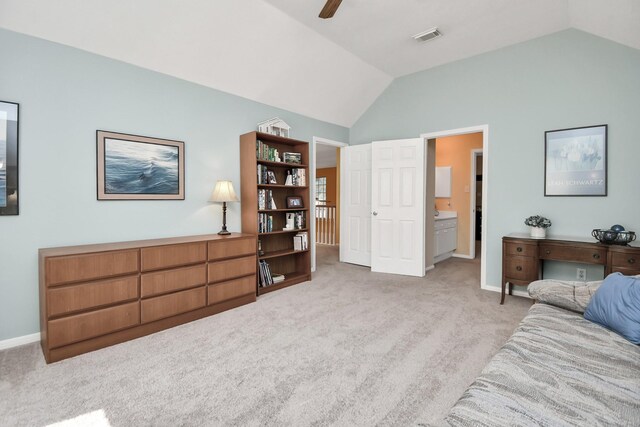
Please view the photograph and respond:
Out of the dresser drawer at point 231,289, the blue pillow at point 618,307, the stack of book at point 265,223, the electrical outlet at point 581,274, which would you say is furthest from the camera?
the stack of book at point 265,223

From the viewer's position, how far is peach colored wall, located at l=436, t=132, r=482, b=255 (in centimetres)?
618

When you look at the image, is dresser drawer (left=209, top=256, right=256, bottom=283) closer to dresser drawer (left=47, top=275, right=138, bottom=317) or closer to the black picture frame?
dresser drawer (left=47, top=275, right=138, bottom=317)

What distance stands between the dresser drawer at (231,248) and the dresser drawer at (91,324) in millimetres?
796

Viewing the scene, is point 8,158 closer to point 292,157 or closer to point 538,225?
point 292,157

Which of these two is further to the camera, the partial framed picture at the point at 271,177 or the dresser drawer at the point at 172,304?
the partial framed picture at the point at 271,177

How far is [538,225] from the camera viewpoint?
3.44 metres

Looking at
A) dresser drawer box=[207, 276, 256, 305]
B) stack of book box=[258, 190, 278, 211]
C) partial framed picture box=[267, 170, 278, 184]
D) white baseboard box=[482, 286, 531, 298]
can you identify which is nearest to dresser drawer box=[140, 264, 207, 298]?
dresser drawer box=[207, 276, 256, 305]

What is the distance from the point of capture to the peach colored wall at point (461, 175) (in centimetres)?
618

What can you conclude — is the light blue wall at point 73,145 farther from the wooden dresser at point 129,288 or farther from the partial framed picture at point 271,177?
the partial framed picture at point 271,177

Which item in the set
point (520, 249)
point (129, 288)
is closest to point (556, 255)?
point (520, 249)

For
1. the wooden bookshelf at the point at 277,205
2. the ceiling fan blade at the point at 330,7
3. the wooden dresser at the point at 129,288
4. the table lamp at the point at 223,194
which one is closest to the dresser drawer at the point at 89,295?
the wooden dresser at the point at 129,288

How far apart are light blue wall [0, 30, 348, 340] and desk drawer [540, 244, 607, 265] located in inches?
149

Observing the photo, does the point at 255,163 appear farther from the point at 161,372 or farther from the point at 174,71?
the point at 161,372

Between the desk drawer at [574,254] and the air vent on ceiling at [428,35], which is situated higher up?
the air vent on ceiling at [428,35]
